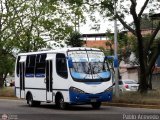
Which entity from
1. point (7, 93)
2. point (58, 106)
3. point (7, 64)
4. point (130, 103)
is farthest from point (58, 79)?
point (7, 64)

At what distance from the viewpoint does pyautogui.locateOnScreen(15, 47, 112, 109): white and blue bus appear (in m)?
24.5

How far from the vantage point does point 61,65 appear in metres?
25.6

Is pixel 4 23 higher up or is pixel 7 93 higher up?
pixel 4 23

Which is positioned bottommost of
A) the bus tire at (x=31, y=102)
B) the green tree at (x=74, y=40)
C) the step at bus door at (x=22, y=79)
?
the bus tire at (x=31, y=102)

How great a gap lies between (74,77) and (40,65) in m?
3.90

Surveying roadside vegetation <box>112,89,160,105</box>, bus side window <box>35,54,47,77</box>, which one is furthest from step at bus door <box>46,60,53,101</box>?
roadside vegetation <box>112,89,160,105</box>

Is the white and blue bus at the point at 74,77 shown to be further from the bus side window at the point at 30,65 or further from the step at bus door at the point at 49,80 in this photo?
the bus side window at the point at 30,65

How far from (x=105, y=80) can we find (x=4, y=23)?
81.0 ft

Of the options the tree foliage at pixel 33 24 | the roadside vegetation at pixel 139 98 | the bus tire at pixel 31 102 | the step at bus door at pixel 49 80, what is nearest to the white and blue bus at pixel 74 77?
the step at bus door at pixel 49 80

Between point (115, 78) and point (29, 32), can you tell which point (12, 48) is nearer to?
point (29, 32)

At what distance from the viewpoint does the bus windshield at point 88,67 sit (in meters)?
24.7

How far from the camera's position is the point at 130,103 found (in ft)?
88.6

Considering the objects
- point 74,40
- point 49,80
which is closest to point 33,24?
point 74,40

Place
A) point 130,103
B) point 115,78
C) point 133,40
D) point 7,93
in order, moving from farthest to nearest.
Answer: point 133,40
point 7,93
point 115,78
point 130,103
